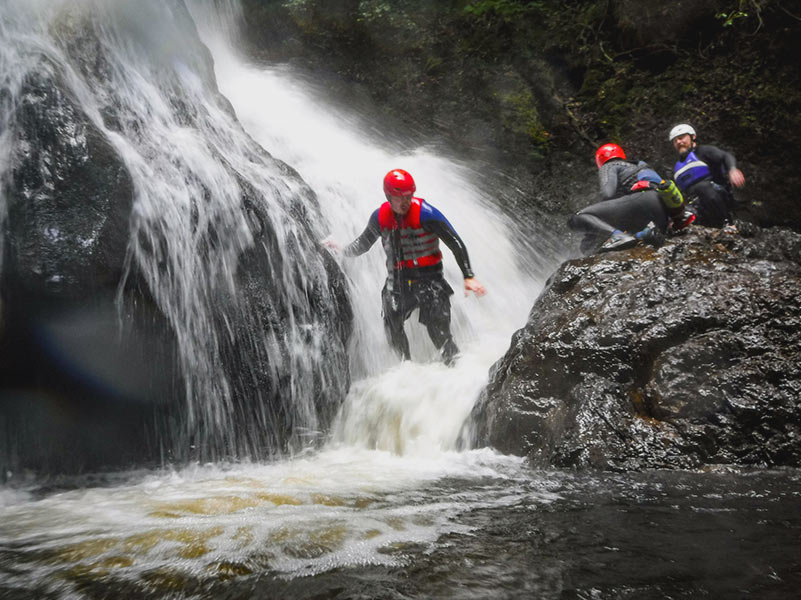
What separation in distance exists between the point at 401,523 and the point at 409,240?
342 cm

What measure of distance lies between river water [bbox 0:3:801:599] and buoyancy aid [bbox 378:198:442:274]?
1.17 metres

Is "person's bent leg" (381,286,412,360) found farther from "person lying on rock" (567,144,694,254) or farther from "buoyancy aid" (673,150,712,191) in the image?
"buoyancy aid" (673,150,712,191)

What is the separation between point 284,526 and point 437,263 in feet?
11.5

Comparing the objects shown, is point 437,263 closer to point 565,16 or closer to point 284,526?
point 284,526

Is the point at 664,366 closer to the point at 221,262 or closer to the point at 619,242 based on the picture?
the point at 619,242

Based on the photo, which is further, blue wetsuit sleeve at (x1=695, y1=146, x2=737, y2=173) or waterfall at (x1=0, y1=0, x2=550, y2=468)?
blue wetsuit sleeve at (x1=695, y1=146, x2=737, y2=173)

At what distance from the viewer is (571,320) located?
4020 millimetres

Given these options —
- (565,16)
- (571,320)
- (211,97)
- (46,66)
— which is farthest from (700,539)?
(565,16)

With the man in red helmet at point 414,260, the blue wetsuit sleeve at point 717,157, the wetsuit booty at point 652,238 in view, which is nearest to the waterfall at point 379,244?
the man in red helmet at point 414,260

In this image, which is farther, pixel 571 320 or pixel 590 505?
pixel 571 320

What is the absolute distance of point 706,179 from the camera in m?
5.92

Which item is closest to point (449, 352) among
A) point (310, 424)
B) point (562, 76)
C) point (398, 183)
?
point (310, 424)

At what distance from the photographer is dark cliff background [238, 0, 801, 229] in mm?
8602

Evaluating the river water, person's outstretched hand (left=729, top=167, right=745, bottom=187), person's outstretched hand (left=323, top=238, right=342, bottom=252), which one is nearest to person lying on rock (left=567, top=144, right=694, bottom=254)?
person's outstretched hand (left=729, top=167, right=745, bottom=187)
